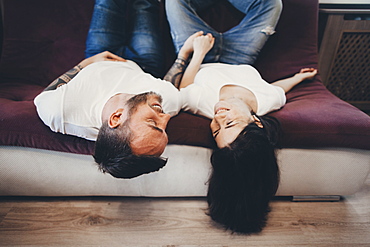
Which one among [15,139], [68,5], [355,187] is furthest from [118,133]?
[355,187]

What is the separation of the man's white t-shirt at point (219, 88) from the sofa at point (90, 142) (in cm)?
5

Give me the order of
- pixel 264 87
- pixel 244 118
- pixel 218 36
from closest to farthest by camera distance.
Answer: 1. pixel 244 118
2. pixel 264 87
3. pixel 218 36

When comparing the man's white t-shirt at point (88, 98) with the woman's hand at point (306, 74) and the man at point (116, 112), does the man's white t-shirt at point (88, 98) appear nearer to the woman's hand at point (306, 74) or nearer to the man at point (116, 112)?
the man at point (116, 112)

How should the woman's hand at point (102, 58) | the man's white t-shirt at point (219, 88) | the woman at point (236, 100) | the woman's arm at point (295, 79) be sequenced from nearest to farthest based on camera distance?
the woman at point (236, 100), the man's white t-shirt at point (219, 88), the woman's hand at point (102, 58), the woman's arm at point (295, 79)

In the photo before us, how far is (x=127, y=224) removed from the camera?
3.73 ft

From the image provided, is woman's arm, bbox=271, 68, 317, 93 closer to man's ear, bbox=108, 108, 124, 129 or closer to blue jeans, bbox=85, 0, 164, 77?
blue jeans, bbox=85, 0, 164, 77

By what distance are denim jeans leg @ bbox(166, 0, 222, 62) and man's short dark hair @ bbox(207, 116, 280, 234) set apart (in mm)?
637

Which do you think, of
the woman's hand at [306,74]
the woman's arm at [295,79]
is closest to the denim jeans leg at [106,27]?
the woman's arm at [295,79]

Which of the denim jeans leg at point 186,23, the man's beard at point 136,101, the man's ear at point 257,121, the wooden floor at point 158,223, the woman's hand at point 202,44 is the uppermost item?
the denim jeans leg at point 186,23

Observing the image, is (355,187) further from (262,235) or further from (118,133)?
(118,133)

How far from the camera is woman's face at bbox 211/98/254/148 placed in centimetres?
100

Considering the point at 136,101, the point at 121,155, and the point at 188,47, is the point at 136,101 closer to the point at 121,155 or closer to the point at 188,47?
the point at 121,155

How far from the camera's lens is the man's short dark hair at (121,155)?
0.86 m

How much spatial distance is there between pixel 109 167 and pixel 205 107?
537 millimetres
